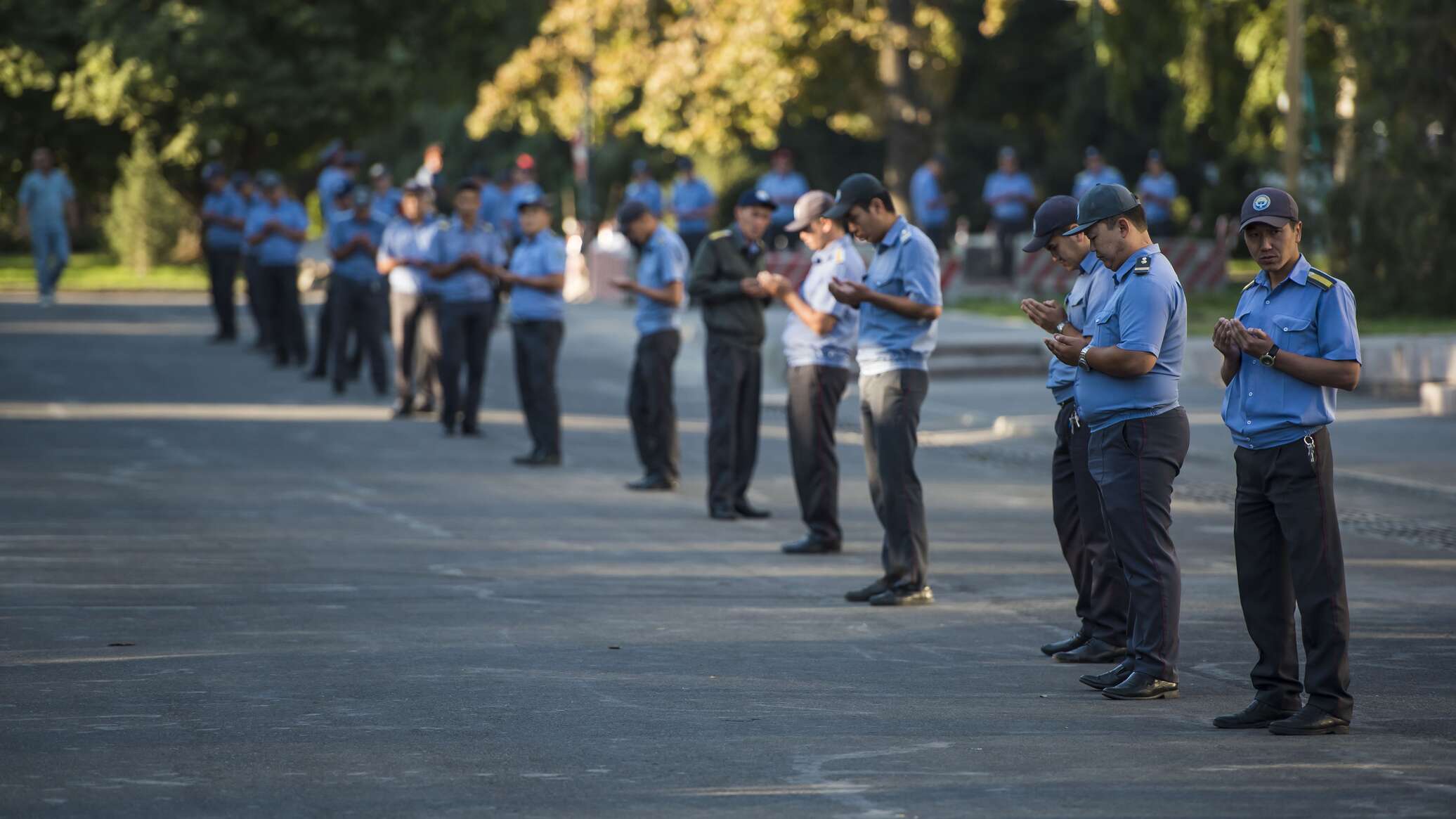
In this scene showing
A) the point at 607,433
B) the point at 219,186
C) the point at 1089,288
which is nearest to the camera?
the point at 1089,288

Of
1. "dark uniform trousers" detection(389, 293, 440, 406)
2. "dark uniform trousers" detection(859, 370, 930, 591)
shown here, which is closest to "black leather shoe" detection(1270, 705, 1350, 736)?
"dark uniform trousers" detection(859, 370, 930, 591)

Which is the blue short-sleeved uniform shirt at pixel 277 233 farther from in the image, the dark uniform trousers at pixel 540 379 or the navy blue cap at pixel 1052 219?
the navy blue cap at pixel 1052 219

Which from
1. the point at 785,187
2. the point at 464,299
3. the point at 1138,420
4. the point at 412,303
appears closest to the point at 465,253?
the point at 464,299

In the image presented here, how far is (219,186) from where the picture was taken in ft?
87.1

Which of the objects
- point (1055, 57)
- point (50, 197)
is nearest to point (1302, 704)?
point (50, 197)

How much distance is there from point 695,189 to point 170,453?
1439 centimetres

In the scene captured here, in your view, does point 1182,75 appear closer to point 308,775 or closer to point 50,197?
point 50,197

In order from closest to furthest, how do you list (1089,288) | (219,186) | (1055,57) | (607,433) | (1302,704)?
1. (1302,704)
2. (1089,288)
3. (607,433)
4. (219,186)
5. (1055,57)

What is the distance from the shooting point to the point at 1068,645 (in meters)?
8.56

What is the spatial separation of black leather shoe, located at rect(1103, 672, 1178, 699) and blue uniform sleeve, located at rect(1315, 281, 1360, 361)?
54.4 inches

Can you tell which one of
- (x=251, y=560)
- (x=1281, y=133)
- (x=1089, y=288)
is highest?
(x=1281, y=133)

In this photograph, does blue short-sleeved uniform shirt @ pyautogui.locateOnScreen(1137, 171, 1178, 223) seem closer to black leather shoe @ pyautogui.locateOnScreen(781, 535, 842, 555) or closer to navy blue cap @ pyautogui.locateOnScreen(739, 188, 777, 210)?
navy blue cap @ pyautogui.locateOnScreen(739, 188, 777, 210)

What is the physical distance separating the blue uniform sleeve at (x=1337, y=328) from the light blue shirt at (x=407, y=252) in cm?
1234

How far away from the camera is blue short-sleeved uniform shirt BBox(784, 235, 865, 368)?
36.9ft
